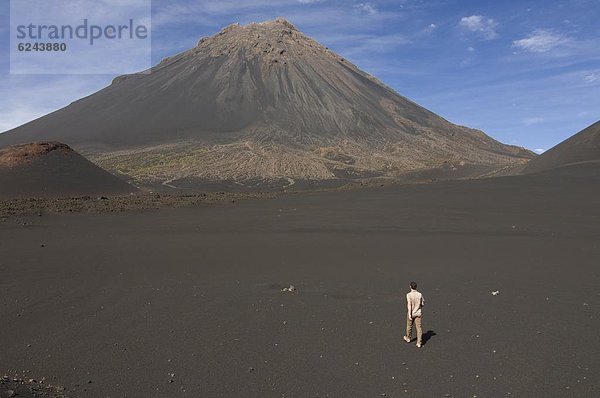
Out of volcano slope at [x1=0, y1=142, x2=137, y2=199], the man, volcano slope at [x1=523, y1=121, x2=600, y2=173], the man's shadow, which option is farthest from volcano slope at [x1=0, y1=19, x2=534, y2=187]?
the man

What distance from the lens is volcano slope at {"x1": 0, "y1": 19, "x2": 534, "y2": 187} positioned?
81.8m

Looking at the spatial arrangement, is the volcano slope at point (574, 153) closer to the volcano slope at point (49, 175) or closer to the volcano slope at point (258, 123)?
the volcano slope at point (258, 123)

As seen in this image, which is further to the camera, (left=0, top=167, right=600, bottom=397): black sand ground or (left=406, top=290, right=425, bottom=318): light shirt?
(left=406, top=290, right=425, bottom=318): light shirt

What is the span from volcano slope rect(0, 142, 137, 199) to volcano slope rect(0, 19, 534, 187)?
797 inches

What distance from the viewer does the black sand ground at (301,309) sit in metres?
7.74

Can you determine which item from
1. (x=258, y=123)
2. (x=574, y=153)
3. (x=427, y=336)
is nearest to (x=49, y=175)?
(x=427, y=336)

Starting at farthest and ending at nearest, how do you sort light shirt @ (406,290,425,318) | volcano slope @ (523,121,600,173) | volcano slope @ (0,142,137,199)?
volcano slope @ (523,121,600,173) → volcano slope @ (0,142,137,199) → light shirt @ (406,290,425,318)

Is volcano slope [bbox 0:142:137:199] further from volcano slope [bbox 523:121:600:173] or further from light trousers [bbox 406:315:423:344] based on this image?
volcano slope [bbox 523:121:600:173]

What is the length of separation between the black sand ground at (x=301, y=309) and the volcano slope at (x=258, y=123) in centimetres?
4791

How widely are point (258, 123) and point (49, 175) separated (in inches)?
2732

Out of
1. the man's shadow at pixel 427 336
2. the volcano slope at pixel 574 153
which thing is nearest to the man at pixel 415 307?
the man's shadow at pixel 427 336

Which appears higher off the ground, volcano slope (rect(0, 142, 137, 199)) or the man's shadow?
volcano slope (rect(0, 142, 137, 199))

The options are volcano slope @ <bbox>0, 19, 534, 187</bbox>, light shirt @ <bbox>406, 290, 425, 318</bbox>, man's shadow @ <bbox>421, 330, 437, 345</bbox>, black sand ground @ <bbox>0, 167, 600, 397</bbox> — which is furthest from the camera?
volcano slope @ <bbox>0, 19, 534, 187</bbox>

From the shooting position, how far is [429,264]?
52.0 ft
